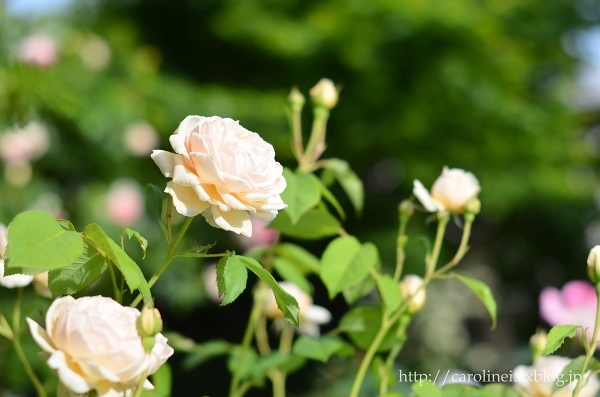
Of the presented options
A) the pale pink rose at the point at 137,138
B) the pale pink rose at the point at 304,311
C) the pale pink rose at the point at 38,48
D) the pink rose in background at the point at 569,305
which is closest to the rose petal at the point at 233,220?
the pale pink rose at the point at 304,311

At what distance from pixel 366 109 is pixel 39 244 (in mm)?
4167

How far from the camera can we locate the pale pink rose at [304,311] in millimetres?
777

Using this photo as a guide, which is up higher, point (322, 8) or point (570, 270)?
point (322, 8)

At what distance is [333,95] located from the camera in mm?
691

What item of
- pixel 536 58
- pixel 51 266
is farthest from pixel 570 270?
pixel 51 266

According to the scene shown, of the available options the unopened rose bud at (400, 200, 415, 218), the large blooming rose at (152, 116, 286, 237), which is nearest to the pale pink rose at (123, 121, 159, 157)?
the unopened rose bud at (400, 200, 415, 218)

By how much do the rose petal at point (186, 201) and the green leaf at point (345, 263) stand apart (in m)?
0.14

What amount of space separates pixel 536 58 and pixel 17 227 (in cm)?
522

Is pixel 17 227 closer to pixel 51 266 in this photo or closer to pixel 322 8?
pixel 51 266

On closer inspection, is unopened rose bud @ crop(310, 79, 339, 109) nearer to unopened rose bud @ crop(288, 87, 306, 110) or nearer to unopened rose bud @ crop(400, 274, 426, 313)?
unopened rose bud @ crop(288, 87, 306, 110)

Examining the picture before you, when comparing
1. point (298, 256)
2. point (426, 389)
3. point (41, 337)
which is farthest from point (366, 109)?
point (41, 337)

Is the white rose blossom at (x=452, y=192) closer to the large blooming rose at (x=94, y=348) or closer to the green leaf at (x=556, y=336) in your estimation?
the green leaf at (x=556, y=336)

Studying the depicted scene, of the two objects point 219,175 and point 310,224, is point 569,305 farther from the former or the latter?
point 219,175

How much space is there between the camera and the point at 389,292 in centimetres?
54
